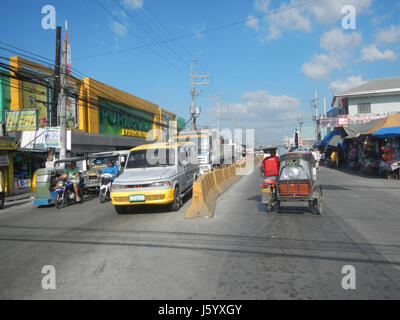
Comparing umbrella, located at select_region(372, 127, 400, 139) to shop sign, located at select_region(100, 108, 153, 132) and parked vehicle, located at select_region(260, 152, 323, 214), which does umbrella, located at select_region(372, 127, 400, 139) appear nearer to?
parked vehicle, located at select_region(260, 152, 323, 214)

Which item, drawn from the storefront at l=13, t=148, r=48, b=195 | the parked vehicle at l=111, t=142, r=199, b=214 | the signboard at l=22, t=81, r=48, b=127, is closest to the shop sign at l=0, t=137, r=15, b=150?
the storefront at l=13, t=148, r=48, b=195

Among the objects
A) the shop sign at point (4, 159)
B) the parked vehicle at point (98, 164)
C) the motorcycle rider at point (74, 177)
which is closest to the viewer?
the motorcycle rider at point (74, 177)

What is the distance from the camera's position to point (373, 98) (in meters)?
38.3

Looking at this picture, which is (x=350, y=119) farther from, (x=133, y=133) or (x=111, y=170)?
(x=111, y=170)

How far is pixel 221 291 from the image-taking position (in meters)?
4.05

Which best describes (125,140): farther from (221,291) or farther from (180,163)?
(221,291)

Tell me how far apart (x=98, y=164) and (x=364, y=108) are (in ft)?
110

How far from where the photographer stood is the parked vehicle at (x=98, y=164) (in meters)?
15.2

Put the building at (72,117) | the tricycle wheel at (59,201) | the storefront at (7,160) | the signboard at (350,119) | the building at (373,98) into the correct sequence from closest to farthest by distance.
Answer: the tricycle wheel at (59,201)
the storefront at (7,160)
the building at (72,117)
the signboard at (350,119)
the building at (373,98)

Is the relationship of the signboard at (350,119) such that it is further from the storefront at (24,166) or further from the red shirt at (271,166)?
the storefront at (24,166)

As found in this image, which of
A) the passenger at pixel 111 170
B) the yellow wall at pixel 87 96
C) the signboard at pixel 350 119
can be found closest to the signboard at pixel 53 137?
the yellow wall at pixel 87 96

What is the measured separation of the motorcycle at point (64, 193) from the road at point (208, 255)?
92.2 inches

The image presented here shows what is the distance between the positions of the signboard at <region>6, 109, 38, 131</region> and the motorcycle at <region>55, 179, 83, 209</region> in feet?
21.5

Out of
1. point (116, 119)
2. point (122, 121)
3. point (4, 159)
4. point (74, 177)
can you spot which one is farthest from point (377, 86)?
point (4, 159)
